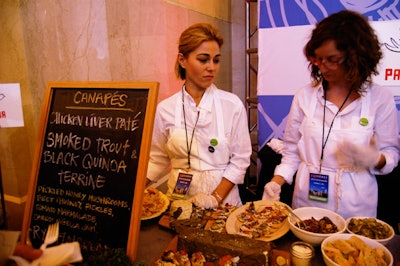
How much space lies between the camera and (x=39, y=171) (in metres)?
1.17

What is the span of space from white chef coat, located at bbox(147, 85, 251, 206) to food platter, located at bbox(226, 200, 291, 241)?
0.37m

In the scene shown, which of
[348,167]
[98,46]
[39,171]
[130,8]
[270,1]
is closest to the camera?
[39,171]

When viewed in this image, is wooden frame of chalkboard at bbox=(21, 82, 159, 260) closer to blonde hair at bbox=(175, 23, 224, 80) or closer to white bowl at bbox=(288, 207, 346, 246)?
white bowl at bbox=(288, 207, 346, 246)

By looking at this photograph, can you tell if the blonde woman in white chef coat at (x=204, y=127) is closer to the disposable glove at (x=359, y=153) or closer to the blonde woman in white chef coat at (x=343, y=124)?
the blonde woman in white chef coat at (x=343, y=124)

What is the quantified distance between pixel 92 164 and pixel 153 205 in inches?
19.0

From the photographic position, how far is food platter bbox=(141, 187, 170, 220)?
1372 mm

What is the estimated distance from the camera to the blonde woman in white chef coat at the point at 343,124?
1426 millimetres

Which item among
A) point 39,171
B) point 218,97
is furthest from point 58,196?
point 218,97

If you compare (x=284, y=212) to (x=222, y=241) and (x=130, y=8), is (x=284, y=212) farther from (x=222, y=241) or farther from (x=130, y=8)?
(x=130, y=8)

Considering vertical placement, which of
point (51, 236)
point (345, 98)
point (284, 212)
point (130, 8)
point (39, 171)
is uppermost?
point (130, 8)

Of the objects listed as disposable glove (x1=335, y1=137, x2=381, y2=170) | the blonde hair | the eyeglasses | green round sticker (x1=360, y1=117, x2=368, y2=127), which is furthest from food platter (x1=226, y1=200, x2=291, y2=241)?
the blonde hair

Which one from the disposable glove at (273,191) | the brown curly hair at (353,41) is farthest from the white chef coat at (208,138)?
the brown curly hair at (353,41)

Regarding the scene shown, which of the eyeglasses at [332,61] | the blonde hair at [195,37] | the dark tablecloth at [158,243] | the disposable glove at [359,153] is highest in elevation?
the blonde hair at [195,37]

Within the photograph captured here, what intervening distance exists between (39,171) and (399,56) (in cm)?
277
